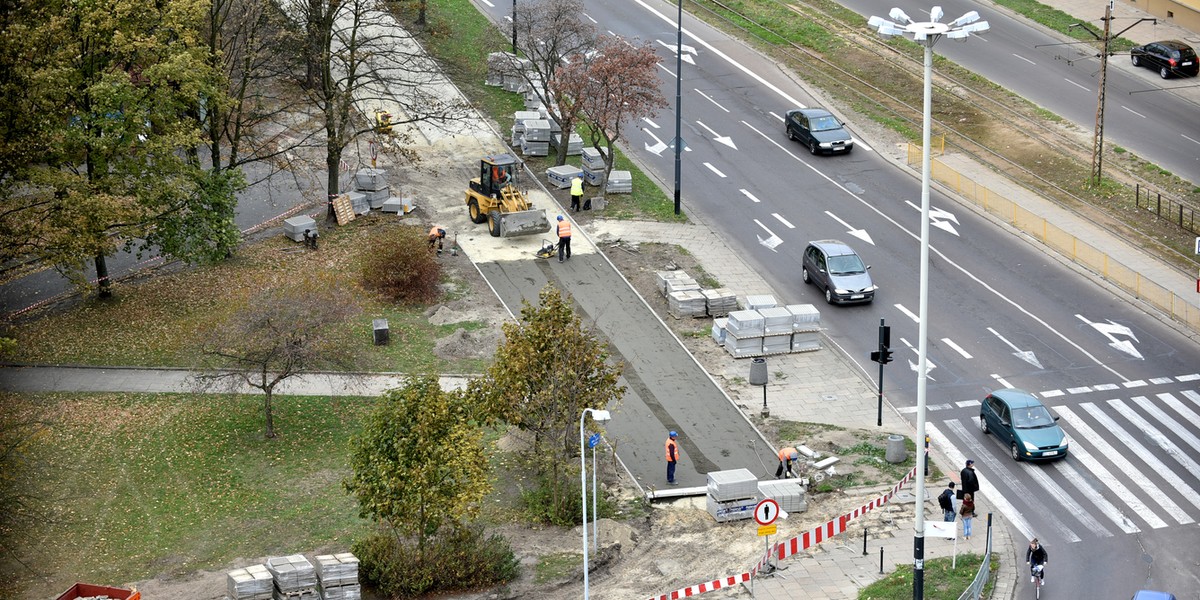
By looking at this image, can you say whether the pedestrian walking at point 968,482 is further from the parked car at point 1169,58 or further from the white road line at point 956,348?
the parked car at point 1169,58

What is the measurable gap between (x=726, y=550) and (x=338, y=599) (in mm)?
8846

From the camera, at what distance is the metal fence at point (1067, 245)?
46.4 m

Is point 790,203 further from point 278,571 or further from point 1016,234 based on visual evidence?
point 278,571

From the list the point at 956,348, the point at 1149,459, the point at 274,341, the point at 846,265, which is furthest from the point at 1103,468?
the point at 274,341

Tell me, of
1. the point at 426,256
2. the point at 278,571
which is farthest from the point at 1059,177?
the point at 278,571

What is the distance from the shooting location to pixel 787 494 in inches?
1411

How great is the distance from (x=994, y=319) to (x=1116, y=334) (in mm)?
3544

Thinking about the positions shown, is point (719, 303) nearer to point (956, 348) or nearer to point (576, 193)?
point (956, 348)

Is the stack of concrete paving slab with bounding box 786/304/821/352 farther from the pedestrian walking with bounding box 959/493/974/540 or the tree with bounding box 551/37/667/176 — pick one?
the tree with bounding box 551/37/667/176

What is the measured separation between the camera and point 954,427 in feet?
131

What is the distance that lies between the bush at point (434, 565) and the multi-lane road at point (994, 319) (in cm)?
1224

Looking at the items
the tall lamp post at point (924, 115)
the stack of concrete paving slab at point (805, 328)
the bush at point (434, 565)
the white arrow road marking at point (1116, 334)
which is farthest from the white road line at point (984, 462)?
the bush at point (434, 565)

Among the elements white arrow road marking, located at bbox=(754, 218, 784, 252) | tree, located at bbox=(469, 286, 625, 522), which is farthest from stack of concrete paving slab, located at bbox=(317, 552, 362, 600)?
white arrow road marking, located at bbox=(754, 218, 784, 252)

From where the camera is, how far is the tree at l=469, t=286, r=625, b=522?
35.0m
